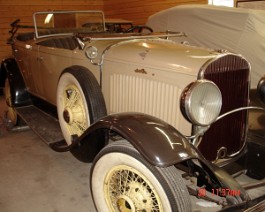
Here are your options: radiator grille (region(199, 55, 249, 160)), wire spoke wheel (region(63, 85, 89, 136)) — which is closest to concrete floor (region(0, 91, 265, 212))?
radiator grille (region(199, 55, 249, 160))

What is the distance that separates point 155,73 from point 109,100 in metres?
0.67

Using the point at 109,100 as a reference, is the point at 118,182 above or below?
below

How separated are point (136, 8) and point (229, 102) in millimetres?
7682

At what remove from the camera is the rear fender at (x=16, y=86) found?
158 inches

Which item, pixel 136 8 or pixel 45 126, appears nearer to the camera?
pixel 45 126

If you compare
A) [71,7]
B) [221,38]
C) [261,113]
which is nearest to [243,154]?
[261,113]

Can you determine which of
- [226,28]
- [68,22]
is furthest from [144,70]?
[226,28]

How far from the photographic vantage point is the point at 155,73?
2188 millimetres

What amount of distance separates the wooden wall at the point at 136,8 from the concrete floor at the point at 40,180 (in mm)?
5403

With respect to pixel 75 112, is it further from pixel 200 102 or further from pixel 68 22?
pixel 68 22

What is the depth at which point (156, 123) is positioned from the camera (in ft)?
5.76

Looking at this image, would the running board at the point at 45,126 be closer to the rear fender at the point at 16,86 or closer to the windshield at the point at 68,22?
the rear fender at the point at 16,86

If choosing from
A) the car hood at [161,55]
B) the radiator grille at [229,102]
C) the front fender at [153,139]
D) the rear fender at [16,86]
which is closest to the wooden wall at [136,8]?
the rear fender at [16,86]

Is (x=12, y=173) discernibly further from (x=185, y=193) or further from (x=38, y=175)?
(x=185, y=193)
